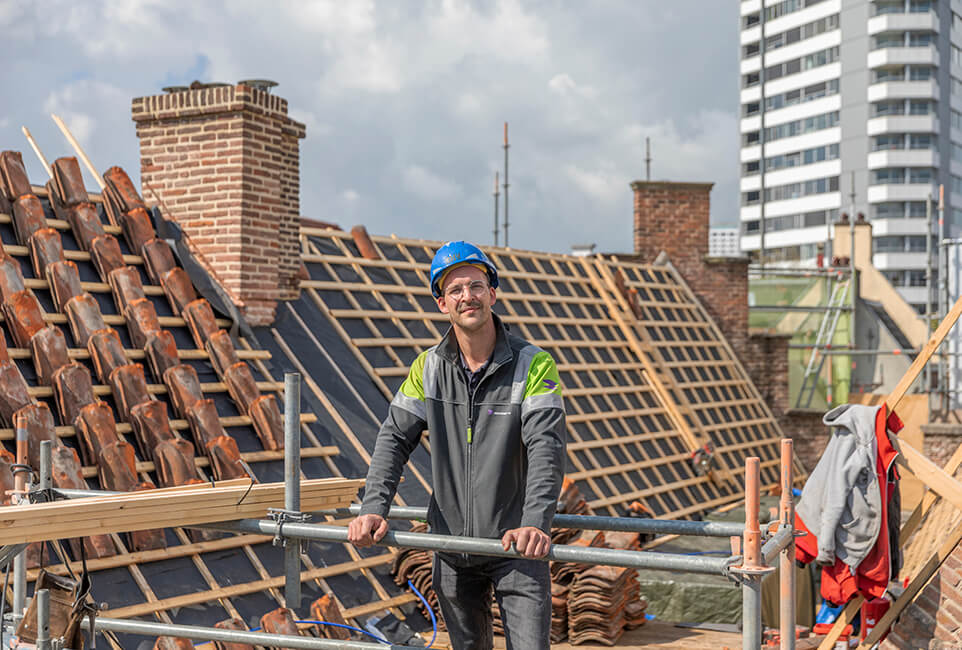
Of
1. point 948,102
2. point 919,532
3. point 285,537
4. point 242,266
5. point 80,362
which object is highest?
point 948,102

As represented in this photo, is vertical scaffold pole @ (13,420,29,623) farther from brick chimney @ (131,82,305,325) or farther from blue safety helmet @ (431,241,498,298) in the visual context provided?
brick chimney @ (131,82,305,325)

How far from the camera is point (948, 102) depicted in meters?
62.3

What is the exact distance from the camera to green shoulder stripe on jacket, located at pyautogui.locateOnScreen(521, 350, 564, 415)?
360 centimetres

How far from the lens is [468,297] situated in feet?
12.1

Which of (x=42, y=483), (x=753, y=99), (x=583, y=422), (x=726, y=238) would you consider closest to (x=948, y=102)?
(x=753, y=99)

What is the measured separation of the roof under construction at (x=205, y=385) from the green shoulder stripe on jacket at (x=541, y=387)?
111 inches

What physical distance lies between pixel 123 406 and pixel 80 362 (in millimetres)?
460

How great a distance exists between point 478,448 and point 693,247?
49.5ft

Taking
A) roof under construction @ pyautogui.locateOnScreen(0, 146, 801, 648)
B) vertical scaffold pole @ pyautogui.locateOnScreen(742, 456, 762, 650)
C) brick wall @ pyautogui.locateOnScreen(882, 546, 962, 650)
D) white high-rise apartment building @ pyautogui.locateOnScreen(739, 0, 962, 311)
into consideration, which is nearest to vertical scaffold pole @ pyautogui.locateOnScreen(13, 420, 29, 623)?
roof under construction @ pyautogui.locateOnScreen(0, 146, 801, 648)

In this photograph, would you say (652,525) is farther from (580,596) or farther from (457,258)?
(580,596)

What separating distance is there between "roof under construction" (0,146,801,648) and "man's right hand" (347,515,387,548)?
234 cm

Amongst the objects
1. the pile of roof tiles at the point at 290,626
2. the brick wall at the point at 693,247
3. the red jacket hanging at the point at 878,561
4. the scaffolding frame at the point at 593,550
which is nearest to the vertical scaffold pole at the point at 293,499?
the scaffolding frame at the point at 593,550

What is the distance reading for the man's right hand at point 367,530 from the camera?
11.8ft

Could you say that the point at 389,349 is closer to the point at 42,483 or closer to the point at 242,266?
the point at 242,266
